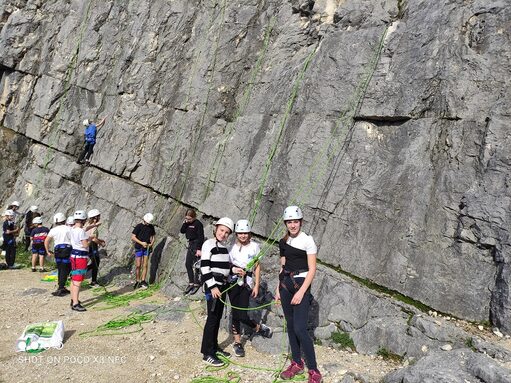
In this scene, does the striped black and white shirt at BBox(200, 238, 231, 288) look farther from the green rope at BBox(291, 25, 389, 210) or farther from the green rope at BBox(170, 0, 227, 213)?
the green rope at BBox(170, 0, 227, 213)

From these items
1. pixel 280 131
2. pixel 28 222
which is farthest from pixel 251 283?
pixel 28 222

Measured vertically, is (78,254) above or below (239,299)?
below

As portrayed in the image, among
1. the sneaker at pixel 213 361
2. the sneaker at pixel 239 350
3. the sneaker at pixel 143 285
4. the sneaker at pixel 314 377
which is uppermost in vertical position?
the sneaker at pixel 314 377

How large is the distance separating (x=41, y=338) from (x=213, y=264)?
12.5ft

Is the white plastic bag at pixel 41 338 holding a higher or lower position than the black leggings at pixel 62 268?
lower

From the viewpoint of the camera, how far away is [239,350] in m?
7.57

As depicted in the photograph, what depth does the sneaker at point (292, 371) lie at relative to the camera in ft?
21.4

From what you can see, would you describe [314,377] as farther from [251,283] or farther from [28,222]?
[28,222]

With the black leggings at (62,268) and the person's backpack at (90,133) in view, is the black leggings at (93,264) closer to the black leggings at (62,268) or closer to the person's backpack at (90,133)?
the black leggings at (62,268)

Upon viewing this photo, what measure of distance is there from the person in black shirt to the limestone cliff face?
2.36 feet

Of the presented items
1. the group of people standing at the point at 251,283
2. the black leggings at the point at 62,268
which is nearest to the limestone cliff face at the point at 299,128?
the group of people standing at the point at 251,283

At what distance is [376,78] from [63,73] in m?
15.6

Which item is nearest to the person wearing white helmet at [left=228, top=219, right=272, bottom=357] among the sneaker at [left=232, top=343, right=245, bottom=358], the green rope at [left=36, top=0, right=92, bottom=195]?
→ the sneaker at [left=232, top=343, right=245, bottom=358]

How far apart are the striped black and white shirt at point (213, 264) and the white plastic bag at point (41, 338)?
3.35 m
